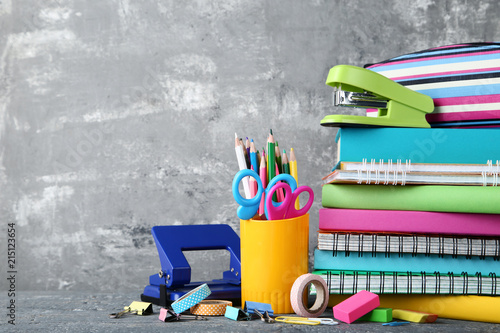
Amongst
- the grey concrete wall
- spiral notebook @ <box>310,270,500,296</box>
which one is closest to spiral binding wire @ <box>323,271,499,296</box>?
spiral notebook @ <box>310,270,500,296</box>

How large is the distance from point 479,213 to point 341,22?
684 mm

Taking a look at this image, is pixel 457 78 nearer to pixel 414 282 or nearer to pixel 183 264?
pixel 414 282

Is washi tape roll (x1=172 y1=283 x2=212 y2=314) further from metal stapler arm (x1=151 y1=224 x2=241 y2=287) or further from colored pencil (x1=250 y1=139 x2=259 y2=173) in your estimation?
colored pencil (x1=250 y1=139 x2=259 y2=173)

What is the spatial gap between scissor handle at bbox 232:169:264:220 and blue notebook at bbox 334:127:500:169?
0.46 ft

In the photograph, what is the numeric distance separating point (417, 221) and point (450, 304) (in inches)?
5.2

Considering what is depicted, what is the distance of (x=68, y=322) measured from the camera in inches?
28.7

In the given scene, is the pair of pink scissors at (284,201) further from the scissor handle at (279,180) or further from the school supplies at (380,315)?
the school supplies at (380,315)

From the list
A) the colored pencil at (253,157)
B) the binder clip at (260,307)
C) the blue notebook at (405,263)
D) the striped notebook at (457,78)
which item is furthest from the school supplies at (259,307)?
the striped notebook at (457,78)

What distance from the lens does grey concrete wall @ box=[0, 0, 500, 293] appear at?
128cm

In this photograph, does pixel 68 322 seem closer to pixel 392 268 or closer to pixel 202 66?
pixel 392 268

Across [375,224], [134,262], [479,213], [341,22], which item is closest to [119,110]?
[134,262]

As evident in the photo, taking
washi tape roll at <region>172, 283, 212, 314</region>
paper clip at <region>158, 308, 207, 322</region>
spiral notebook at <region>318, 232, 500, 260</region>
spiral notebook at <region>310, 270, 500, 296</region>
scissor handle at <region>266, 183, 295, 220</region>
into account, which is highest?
scissor handle at <region>266, 183, 295, 220</region>

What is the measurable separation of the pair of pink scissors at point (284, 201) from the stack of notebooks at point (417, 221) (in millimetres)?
49

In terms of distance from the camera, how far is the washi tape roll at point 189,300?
2.45 feet
